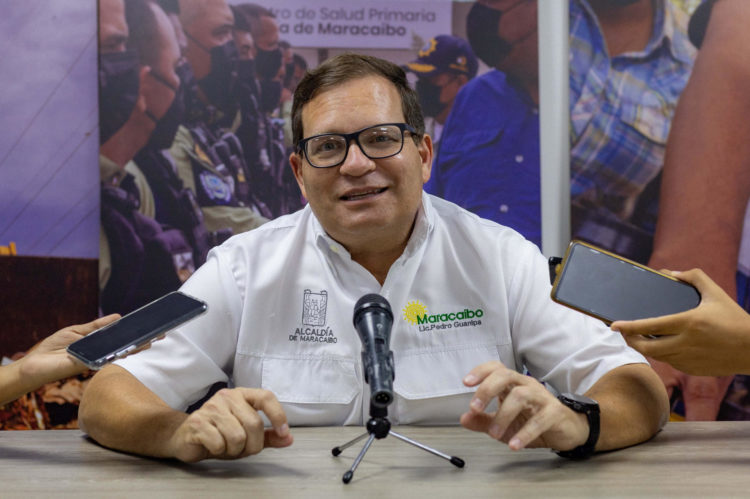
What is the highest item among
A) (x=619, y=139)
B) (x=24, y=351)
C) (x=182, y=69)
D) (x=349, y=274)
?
(x=182, y=69)

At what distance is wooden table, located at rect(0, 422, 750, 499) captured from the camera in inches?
39.8

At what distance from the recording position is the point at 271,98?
257cm

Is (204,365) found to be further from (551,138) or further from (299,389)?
(551,138)

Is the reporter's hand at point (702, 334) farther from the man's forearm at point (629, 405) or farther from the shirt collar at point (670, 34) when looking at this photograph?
the shirt collar at point (670, 34)

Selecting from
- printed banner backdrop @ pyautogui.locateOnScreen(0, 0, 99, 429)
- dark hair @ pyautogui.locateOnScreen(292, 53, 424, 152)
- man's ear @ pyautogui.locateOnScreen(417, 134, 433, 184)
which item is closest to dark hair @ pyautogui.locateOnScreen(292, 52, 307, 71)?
printed banner backdrop @ pyautogui.locateOnScreen(0, 0, 99, 429)

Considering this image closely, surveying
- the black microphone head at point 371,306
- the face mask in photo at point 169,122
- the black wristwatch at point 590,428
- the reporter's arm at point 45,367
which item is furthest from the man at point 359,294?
the face mask in photo at point 169,122

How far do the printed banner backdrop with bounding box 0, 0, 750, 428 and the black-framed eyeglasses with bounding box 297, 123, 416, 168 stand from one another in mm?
934

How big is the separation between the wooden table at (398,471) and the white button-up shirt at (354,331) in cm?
24

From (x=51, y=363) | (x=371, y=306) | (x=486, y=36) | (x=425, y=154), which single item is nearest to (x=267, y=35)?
(x=486, y=36)

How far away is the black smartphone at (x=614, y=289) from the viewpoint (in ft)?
3.84

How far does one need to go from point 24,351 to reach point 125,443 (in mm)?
1417

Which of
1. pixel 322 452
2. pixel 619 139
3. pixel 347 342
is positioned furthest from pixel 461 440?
pixel 619 139

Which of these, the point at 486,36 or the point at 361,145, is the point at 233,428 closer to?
the point at 361,145

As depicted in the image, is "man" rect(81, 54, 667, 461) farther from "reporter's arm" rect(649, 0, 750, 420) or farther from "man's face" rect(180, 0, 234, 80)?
"reporter's arm" rect(649, 0, 750, 420)
